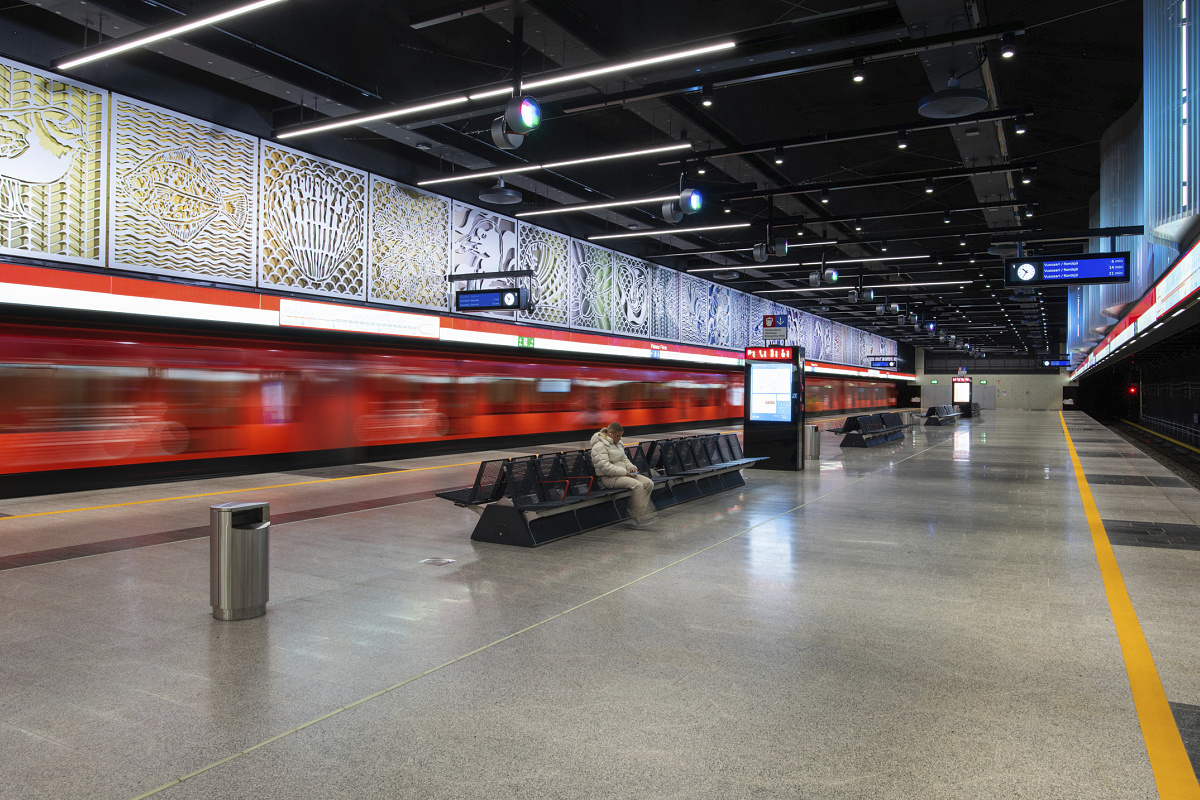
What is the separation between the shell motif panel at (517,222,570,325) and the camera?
63.5 ft

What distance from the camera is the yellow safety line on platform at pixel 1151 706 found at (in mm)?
2824

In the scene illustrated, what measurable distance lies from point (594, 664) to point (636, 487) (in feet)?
14.0

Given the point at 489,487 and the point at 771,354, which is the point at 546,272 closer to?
the point at 771,354

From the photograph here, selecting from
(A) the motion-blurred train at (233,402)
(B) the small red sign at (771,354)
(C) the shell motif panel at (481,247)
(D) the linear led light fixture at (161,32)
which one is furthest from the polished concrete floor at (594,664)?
(C) the shell motif panel at (481,247)

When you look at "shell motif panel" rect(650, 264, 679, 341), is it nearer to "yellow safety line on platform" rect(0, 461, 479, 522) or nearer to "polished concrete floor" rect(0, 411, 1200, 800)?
"yellow safety line on platform" rect(0, 461, 479, 522)

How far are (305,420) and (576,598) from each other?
10.2m

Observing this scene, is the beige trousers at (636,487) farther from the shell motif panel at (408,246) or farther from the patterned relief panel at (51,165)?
the shell motif panel at (408,246)

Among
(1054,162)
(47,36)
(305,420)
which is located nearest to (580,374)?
(305,420)

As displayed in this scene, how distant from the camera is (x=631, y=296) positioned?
2416cm

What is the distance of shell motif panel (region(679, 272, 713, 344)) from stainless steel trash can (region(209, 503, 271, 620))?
23.4 metres

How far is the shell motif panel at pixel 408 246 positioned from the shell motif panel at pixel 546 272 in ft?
9.16

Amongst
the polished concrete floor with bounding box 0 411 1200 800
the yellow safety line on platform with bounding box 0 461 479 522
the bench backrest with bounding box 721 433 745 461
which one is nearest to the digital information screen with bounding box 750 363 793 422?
the bench backrest with bounding box 721 433 745 461

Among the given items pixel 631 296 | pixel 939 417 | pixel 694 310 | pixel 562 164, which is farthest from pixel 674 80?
pixel 939 417

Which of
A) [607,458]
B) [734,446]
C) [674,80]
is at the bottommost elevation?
[734,446]
